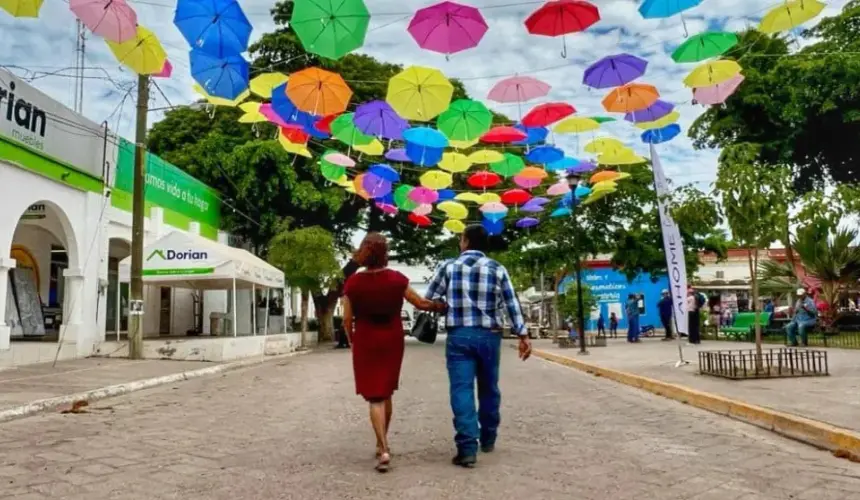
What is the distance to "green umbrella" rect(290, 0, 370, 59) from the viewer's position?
27.6 ft

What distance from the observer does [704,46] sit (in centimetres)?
995

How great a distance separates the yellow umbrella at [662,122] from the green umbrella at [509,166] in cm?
353

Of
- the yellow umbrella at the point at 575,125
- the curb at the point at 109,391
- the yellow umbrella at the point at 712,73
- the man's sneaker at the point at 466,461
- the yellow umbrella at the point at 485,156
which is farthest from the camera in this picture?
the yellow umbrella at the point at 485,156

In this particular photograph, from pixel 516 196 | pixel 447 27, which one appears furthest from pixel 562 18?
pixel 516 196

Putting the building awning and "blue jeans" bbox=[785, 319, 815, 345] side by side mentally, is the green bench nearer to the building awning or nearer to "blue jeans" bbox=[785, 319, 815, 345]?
"blue jeans" bbox=[785, 319, 815, 345]

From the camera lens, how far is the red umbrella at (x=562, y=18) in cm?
873

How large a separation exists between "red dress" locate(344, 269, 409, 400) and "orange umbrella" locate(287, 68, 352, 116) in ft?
21.8

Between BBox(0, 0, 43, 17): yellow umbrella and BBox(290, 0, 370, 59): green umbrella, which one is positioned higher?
BBox(290, 0, 370, 59): green umbrella

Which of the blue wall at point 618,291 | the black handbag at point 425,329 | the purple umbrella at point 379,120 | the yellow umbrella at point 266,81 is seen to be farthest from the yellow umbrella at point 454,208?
the black handbag at point 425,329

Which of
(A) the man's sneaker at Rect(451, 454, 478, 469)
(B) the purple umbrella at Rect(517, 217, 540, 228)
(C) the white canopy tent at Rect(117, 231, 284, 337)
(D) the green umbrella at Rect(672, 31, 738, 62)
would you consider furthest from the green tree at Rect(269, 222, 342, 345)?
(A) the man's sneaker at Rect(451, 454, 478, 469)

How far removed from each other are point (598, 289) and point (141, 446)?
32.3m

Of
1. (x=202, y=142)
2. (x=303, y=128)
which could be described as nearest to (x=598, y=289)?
(x=202, y=142)

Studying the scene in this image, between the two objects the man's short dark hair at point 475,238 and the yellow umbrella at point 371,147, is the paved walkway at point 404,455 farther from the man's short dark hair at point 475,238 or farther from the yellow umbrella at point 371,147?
the yellow umbrella at point 371,147

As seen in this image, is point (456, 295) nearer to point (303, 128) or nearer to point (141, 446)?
point (141, 446)
